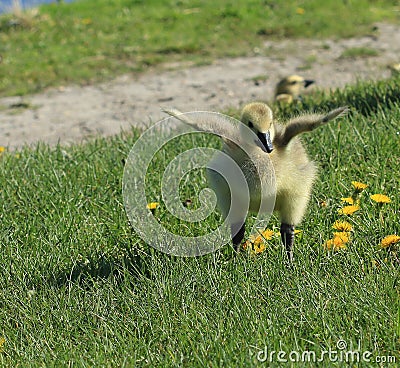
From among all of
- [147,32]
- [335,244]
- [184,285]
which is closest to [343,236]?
[335,244]

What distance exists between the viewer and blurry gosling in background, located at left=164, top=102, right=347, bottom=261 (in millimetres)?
3289

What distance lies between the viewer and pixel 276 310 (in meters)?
2.88

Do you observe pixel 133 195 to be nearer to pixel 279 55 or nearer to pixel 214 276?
pixel 214 276

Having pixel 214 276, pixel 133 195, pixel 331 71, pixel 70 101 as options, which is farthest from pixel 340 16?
pixel 214 276

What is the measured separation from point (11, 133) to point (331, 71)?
3.73m

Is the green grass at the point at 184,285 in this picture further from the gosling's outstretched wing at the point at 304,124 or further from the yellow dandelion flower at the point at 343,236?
the gosling's outstretched wing at the point at 304,124

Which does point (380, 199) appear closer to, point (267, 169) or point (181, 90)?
point (267, 169)

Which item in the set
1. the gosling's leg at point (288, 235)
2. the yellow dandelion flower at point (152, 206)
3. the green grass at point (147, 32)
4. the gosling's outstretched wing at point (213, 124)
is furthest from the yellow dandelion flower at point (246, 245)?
the green grass at point (147, 32)

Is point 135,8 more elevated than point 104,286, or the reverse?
point 135,8

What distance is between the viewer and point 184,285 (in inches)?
125
